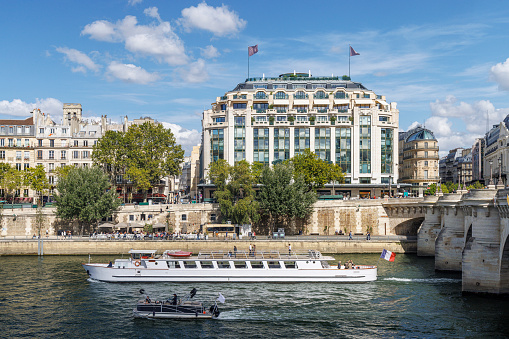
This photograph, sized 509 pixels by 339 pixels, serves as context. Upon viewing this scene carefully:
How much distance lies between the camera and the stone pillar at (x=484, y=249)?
45.1m

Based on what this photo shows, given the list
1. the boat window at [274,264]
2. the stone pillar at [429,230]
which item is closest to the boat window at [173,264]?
the boat window at [274,264]

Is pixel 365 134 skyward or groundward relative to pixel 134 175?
skyward

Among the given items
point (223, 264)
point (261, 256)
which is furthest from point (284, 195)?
point (223, 264)

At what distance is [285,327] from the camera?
1556 inches

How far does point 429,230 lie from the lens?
75500 mm

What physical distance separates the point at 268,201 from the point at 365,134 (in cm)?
3200

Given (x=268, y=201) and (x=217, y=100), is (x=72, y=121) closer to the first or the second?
(x=217, y=100)

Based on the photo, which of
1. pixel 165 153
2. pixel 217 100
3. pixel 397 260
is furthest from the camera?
pixel 217 100

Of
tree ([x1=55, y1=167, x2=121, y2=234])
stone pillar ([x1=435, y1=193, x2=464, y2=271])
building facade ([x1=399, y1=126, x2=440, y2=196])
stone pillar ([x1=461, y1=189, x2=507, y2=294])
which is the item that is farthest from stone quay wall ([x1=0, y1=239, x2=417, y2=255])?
building facade ([x1=399, y1=126, x2=440, y2=196])

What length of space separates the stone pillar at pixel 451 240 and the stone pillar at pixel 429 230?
11.9 metres

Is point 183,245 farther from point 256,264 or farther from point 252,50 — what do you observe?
point 252,50

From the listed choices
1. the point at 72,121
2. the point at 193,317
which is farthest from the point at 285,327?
the point at 72,121

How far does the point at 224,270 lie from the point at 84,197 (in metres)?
35.5

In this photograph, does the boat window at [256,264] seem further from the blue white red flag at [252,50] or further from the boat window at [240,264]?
the blue white red flag at [252,50]
